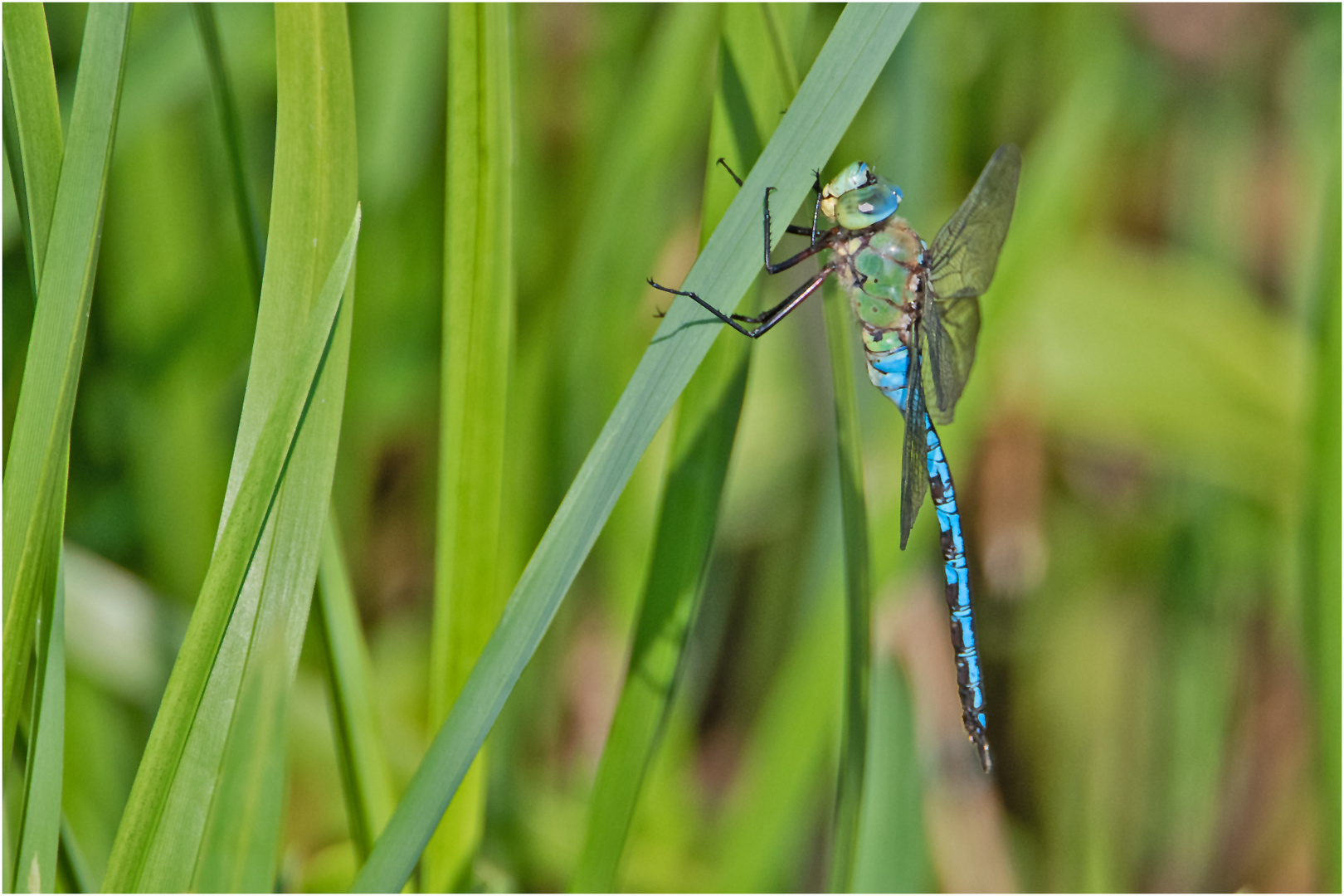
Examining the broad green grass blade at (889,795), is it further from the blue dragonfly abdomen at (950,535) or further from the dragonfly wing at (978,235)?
the dragonfly wing at (978,235)

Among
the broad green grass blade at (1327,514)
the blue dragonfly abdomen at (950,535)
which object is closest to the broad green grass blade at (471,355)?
the blue dragonfly abdomen at (950,535)

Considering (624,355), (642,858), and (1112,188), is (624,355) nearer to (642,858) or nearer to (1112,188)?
(642,858)

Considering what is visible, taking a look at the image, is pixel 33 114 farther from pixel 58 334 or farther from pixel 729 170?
pixel 729 170

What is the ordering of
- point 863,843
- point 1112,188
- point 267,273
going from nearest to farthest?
1. point 267,273
2. point 863,843
3. point 1112,188

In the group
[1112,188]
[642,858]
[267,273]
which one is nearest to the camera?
[267,273]

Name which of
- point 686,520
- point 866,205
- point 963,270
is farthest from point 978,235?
point 686,520

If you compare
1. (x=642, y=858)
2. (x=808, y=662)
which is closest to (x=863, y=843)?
(x=808, y=662)
